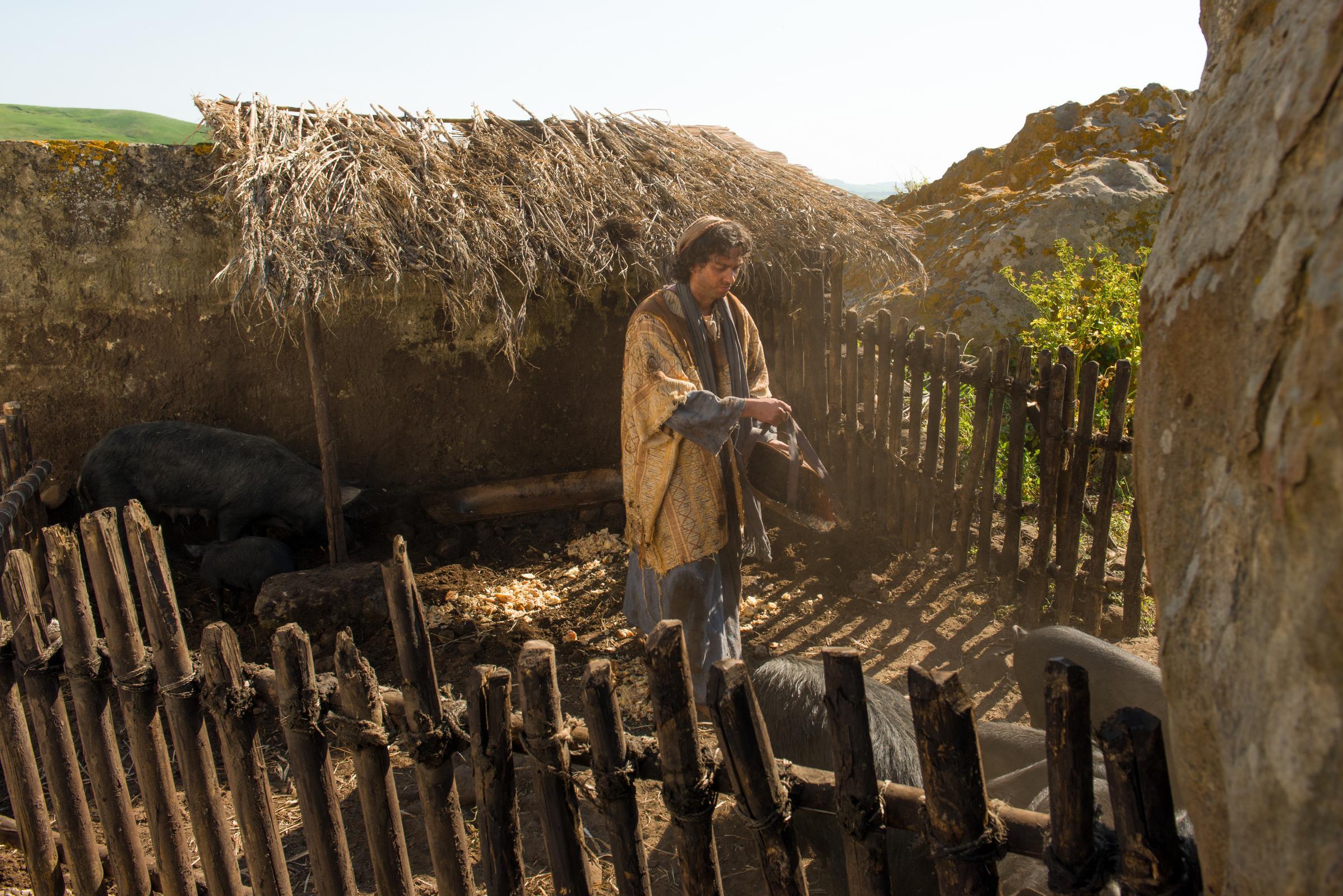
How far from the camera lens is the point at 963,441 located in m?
6.33

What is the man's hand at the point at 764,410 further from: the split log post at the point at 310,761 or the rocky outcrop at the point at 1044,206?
the rocky outcrop at the point at 1044,206

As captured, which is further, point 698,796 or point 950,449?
point 950,449

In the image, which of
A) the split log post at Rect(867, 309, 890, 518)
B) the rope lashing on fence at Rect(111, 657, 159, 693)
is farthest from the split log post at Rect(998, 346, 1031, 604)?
the rope lashing on fence at Rect(111, 657, 159, 693)

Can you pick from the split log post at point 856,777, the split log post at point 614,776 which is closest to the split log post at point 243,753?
the split log post at point 614,776

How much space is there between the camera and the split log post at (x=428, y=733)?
5.90 ft

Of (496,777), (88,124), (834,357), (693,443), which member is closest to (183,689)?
(496,777)

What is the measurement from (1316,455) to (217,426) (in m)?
6.04

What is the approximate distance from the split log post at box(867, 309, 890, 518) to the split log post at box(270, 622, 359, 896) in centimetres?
393

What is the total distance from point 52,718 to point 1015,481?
410 centimetres

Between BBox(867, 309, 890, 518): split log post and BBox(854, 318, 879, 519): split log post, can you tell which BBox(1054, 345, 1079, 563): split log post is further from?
BBox(854, 318, 879, 519): split log post

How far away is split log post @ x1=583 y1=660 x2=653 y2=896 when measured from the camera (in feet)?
5.52

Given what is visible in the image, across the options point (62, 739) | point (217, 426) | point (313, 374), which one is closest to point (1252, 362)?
point (62, 739)

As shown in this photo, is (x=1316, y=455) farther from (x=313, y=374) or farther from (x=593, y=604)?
(x=313, y=374)

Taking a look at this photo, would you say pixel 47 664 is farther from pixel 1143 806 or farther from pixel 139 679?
pixel 1143 806
